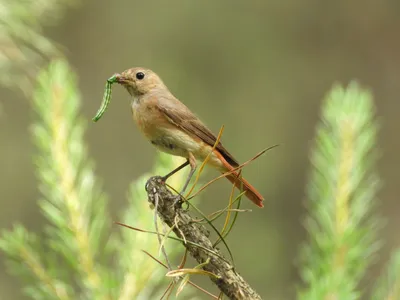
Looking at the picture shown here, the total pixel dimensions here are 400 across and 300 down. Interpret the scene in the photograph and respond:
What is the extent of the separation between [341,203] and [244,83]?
2800mm

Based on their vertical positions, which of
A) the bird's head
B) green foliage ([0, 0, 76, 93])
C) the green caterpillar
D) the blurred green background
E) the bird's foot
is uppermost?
the blurred green background

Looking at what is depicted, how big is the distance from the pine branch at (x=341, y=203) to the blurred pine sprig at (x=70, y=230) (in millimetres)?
212

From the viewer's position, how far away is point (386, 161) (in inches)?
142

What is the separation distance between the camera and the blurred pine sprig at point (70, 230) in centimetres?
90

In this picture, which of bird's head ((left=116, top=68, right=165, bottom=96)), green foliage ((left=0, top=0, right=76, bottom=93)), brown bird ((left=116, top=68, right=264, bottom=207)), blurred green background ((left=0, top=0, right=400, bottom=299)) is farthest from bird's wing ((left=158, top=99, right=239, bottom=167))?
blurred green background ((left=0, top=0, right=400, bottom=299))

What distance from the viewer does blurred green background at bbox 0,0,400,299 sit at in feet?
11.1

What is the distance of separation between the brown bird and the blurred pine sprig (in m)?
0.28

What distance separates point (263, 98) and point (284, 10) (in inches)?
20.1

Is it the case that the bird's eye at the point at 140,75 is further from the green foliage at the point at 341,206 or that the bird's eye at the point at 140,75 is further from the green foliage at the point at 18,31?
the green foliage at the point at 341,206

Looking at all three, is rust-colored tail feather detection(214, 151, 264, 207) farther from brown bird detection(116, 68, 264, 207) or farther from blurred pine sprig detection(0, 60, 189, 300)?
blurred pine sprig detection(0, 60, 189, 300)

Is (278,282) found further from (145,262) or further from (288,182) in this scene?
(145,262)

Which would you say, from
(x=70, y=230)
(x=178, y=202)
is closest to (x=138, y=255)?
(x=70, y=230)

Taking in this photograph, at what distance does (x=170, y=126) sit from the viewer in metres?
1.40

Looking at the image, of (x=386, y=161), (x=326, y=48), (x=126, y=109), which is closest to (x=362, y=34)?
(x=326, y=48)
